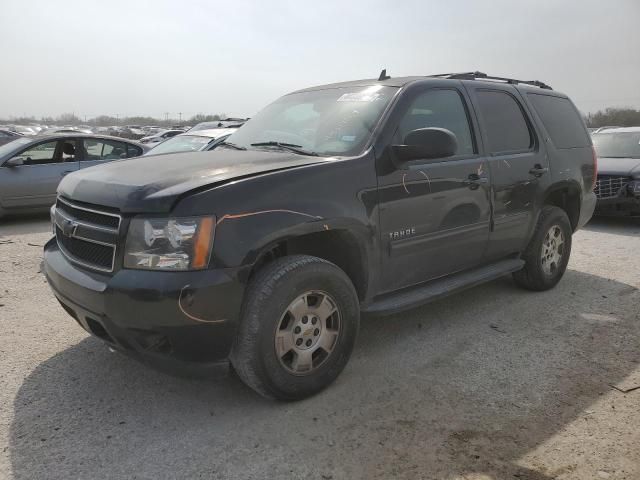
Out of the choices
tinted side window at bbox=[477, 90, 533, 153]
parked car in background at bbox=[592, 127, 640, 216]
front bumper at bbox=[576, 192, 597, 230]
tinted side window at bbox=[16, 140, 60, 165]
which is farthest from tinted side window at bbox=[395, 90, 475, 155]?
tinted side window at bbox=[16, 140, 60, 165]

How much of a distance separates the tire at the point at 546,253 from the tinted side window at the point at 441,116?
52.4 inches

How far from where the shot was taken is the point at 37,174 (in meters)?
8.64

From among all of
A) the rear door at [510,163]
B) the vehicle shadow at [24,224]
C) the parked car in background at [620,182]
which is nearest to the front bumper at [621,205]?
the parked car in background at [620,182]

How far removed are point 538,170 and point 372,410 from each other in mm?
2866

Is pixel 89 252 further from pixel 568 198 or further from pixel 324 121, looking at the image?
pixel 568 198

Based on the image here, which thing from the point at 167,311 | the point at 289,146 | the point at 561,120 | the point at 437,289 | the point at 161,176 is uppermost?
the point at 561,120

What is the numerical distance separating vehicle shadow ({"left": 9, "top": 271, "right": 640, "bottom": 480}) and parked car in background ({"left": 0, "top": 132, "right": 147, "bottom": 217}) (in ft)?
18.6

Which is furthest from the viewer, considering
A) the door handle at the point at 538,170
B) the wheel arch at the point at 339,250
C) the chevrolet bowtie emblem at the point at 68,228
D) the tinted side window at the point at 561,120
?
the tinted side window at the point at 561,120

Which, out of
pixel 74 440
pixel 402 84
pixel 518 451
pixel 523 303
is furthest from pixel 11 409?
pixel 523 303

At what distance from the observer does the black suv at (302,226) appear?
269cm

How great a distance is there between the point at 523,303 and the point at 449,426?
2.40 m

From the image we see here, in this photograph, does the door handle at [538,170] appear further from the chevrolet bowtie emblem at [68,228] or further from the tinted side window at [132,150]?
the tinted side window at [132,150]

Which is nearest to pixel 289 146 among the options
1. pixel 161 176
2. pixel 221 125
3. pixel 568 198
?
pixel 161 176

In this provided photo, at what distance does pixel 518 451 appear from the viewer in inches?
106
